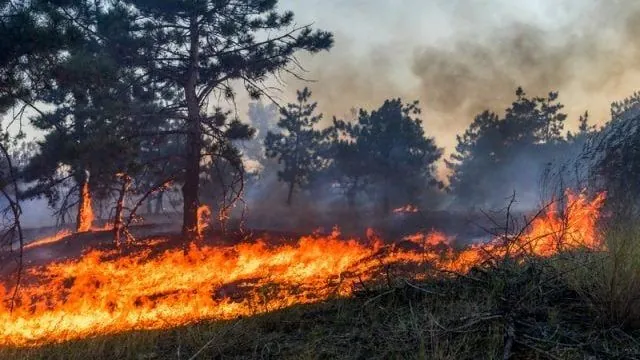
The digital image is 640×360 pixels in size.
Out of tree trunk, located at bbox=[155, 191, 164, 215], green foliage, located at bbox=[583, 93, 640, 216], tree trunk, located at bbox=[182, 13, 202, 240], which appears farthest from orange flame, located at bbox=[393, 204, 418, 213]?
green foliage, located at bbox=[583, 93, 640, 216]

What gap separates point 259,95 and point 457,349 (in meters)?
14.3

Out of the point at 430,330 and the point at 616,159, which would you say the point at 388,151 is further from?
the point at 430,330

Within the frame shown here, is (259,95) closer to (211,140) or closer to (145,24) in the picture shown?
(211,140)

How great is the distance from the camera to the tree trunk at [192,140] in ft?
55.7

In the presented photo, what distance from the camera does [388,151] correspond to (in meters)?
37.9

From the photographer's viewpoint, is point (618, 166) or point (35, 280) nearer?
point (618, 166)

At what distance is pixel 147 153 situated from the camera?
31625mm

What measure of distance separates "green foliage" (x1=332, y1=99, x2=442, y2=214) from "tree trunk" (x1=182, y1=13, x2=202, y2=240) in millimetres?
21329

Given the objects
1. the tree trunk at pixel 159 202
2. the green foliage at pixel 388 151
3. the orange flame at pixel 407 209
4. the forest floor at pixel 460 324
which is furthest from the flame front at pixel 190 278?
the green foliage at pixel 388 151

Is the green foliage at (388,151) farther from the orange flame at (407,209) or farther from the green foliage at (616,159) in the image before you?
the green foliage at (616,159)

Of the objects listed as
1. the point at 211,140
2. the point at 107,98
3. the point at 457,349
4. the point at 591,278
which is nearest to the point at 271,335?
the point at 457,349

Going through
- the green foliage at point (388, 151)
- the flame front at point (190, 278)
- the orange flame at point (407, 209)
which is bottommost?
the flame front at point (190, 278)

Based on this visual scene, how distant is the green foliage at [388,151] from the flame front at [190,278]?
2032 centimetres

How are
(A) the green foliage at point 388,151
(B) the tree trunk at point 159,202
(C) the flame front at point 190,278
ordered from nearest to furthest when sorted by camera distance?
(C) the flame front at point 190,278, (B) the tree trunk at point 159,202, (A) the green foliage at point 388,151
